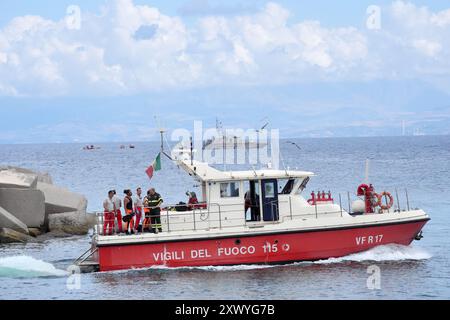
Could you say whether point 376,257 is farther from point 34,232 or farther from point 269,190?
point 34,232

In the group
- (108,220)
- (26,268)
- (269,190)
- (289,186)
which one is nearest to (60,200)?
(26,268)

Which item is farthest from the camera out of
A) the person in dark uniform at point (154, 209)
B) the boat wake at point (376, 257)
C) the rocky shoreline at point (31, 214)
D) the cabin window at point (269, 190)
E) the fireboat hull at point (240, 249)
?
the rocky shoreline at point (31, 214)

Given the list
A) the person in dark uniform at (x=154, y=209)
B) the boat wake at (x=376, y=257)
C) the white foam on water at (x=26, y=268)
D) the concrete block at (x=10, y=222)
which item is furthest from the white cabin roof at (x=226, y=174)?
the concrete block at (x=10, y=222)

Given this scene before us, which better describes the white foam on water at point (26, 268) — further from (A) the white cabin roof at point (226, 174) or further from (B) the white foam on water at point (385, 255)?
(B) the white foam on water at point (385, 255)

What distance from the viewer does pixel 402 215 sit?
26.1 metres

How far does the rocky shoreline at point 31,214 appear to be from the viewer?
106 feet

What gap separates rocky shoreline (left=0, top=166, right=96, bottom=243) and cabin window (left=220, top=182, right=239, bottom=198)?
392 inches

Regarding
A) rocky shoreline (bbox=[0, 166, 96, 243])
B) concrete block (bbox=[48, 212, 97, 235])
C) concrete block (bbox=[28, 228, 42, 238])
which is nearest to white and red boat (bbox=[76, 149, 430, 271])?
rocky shoreline (bbox=[0, 166, 96, 243])

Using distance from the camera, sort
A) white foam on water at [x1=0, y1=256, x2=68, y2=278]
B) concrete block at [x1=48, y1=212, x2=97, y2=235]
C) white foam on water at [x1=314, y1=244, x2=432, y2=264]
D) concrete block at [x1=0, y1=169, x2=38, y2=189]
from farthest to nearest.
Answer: concrete block at [x1=48, y1=212, x2=97, y2=235] < concrete block at [x1=0, y1=169, x2=38, y2=189] < white foam on water at [x1=0, y1=256, x2=68, y2=278] < white foam on water at [x1=314, y1=244, x2=432, y2=264]

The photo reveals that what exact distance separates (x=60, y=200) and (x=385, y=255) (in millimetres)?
15732

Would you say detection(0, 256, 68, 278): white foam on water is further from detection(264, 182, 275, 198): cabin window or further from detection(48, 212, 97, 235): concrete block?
detection(48, 212, 97, 235): concrete block

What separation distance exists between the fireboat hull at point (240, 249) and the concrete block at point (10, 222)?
870 cm

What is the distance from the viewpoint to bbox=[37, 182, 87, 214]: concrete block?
1417 inches
